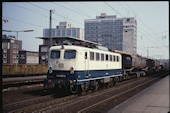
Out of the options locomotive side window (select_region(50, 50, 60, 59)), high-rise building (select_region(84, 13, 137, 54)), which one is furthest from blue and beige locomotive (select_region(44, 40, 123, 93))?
high-rise building (select_region(84, 13, 137, 54))

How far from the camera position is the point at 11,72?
107ft

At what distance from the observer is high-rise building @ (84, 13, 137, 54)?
5509 centimetres

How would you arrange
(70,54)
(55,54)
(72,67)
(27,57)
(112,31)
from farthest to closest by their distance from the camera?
1. (27,57)
2. (112,31)
3. (55,54)
4. (70,54)
5. (72,67)

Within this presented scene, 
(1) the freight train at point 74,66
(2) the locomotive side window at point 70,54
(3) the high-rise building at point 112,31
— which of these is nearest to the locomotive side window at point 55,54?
(1) the freight train at point 74,66

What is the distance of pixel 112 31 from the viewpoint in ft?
209

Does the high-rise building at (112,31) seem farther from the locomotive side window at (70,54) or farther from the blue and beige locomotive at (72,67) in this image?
the locomotive side window at (70,54)

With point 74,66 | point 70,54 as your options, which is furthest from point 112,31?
point 74,66

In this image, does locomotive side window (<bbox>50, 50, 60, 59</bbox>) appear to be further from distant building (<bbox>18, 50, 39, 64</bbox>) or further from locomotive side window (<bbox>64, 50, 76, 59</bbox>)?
distant building (<bbox>18, 50, 39, 64</bbox>)

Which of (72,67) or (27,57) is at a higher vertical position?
(27,57)

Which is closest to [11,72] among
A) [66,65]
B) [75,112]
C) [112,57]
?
[112,57]

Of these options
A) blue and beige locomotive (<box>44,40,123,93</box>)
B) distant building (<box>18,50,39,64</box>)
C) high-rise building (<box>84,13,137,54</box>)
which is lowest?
blue and beige locomotive (<box>44,40,123,93</box>)

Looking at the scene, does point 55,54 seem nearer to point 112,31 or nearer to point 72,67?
point 72,67

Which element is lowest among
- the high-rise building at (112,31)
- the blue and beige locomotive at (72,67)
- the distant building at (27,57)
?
the blue and beige locomotive at (72,67)

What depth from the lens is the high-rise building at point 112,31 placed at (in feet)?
181
